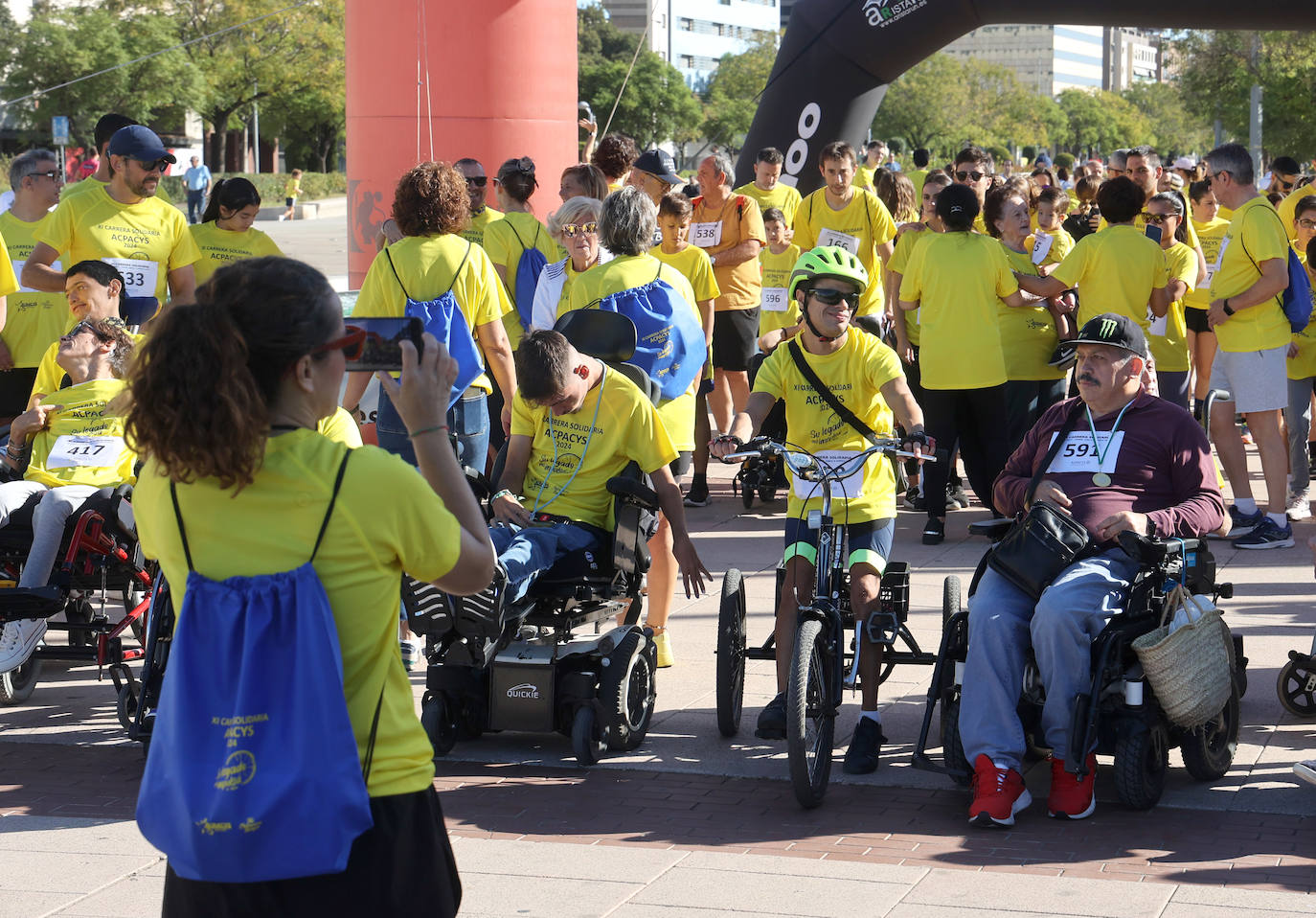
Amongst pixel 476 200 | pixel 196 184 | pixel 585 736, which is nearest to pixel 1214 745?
pixel 585 736

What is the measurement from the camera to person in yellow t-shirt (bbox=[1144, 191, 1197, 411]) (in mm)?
9766

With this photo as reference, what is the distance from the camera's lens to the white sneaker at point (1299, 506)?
973cm

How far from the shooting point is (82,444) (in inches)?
259

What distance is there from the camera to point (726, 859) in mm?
4672

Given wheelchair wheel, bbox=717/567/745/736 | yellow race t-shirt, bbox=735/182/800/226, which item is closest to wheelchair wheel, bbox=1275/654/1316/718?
wheelchair wheel, bbox=717/567/745/736

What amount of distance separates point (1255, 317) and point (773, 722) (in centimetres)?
479

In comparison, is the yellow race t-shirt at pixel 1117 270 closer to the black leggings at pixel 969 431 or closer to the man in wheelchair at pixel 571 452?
the black leggings at pixel 969 431

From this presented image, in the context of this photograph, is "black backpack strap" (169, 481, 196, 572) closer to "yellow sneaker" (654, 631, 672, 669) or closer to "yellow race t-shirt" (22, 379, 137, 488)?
"yellow race t-shirt" (22, 379, 137, 488)

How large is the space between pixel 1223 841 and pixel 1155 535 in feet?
3.19

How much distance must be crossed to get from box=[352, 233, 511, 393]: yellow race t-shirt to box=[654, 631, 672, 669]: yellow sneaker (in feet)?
4.29

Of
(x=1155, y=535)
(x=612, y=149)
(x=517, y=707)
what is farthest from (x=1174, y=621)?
(x=612, y=149)

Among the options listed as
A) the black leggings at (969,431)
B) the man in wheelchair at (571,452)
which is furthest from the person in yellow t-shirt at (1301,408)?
the man in wheelchair at (571,452)

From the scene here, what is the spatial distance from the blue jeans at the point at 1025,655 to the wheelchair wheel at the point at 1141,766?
0.18 m

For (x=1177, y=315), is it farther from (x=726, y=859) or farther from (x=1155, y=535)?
(x=726, y=859)
